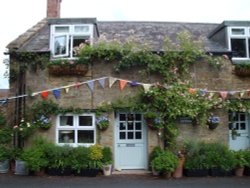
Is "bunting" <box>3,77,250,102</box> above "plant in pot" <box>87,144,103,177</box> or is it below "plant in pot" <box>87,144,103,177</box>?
above

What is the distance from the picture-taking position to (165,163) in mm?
10609

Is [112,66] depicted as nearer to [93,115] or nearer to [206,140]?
[93,115]

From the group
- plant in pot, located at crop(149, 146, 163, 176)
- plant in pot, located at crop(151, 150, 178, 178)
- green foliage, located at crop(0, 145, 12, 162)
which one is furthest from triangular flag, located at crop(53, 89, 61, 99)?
plant in pot, located at crop(151, 150, 178, 178)

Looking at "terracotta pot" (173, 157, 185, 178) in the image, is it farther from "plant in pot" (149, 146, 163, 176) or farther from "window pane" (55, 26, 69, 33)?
"window pane" (55, 26, 69, 33)

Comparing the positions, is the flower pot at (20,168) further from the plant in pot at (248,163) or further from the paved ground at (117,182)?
the plant in pot at (248,163)

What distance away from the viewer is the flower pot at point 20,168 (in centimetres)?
1119

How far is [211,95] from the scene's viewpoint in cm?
1202

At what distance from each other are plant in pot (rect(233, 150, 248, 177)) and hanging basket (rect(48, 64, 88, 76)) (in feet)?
20.2

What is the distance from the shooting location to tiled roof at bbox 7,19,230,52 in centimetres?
1309

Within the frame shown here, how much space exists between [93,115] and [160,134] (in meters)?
2.55

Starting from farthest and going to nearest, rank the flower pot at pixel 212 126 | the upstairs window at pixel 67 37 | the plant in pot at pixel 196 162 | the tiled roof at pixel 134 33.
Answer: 1. the tiled roof at pixel 134 33
2. the upstairs window at pixel 67 37
3. the flower pot at pixel 212 126
4. the plant in pot at pixel 196 162

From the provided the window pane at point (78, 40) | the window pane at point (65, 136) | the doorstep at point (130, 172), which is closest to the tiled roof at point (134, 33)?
the window pane at point (78, 40)

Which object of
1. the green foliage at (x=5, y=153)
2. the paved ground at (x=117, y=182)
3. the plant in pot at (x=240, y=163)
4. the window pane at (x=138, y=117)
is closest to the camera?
the paved ground at (x=117, y=182)

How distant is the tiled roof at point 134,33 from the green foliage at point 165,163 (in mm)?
4304
